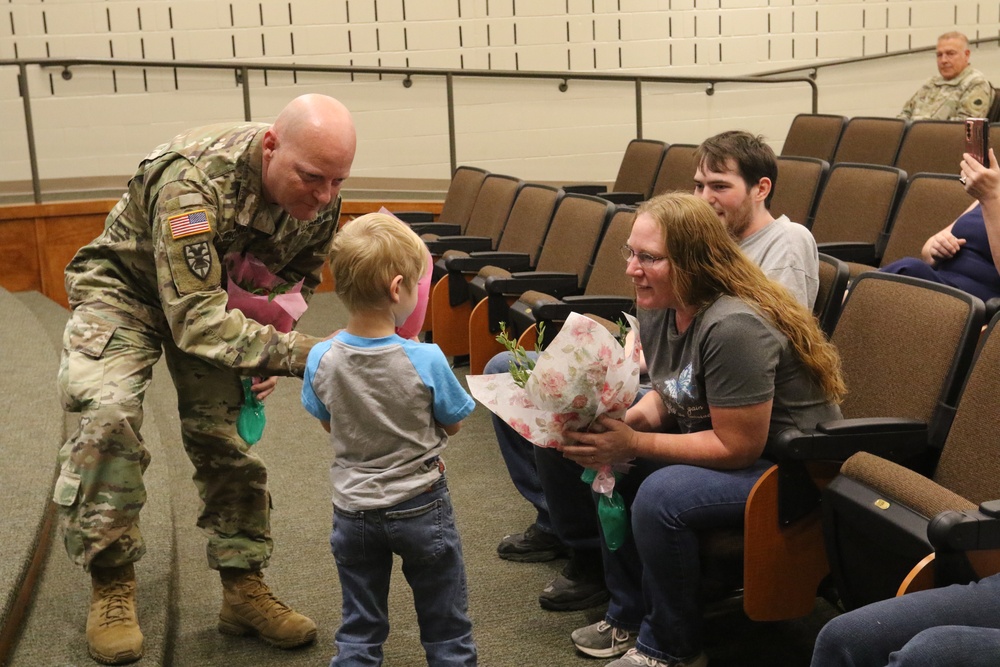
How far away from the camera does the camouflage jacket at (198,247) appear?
74.2 inches

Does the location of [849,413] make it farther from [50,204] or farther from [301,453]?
[50,204]

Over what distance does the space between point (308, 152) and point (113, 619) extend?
0.99 meters

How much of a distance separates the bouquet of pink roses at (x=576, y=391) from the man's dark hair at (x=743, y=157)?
2.09 feet

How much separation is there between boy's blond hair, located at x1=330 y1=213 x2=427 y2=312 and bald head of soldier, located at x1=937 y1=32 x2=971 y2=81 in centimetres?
503

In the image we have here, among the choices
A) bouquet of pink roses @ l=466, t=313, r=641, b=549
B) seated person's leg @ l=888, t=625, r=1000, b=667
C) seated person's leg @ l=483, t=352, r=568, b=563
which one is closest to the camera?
seated person's leg @ l=888, t=625, r=1000, b=667

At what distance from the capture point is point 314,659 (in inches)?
83.5

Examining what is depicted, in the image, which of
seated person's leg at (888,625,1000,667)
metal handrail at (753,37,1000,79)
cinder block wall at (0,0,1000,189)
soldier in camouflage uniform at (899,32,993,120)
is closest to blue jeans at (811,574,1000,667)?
seated person's leg at (888,625,1000,667)

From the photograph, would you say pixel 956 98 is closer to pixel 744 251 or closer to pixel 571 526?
pixel 744 251

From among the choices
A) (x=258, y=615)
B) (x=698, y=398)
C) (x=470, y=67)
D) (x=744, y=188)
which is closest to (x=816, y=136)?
(x=470, y=67)

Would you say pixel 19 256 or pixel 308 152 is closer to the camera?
pixel 308 152

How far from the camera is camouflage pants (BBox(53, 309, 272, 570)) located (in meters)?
1.95

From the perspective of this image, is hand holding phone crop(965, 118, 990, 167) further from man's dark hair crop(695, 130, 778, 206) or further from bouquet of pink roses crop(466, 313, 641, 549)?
bouquet of pink roses crop(466, 313, 641, 549)

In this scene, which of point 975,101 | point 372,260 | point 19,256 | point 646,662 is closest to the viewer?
point 372,260

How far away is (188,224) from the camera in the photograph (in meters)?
1.90
